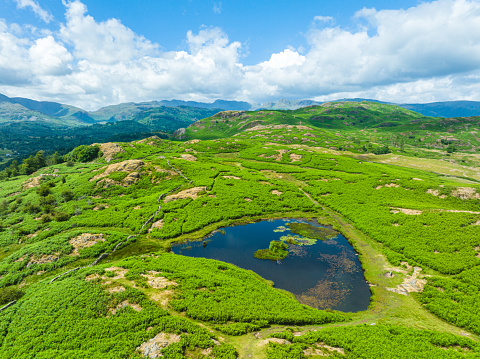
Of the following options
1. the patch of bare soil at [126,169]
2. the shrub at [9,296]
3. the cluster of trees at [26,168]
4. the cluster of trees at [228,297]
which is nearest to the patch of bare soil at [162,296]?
the cluster of trees at [228,297]

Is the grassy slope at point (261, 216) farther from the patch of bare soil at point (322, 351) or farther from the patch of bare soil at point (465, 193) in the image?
the patch of bare soil at point (322, 351)

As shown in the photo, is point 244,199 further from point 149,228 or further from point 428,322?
Result: point 428,322

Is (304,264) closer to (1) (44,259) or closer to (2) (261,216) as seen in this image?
(2) (261,216)

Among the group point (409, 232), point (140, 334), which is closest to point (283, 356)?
point (140, 334)

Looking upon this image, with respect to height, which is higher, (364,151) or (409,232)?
(364,151)

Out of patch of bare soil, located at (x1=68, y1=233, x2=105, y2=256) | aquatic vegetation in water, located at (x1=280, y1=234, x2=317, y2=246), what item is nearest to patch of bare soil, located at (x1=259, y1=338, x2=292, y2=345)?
aquatic vegetation in water, located at (x1=280, y1=234, x2=317, y2=246)

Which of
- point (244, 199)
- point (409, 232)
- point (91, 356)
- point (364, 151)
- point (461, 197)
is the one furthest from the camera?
point (364, 151)
